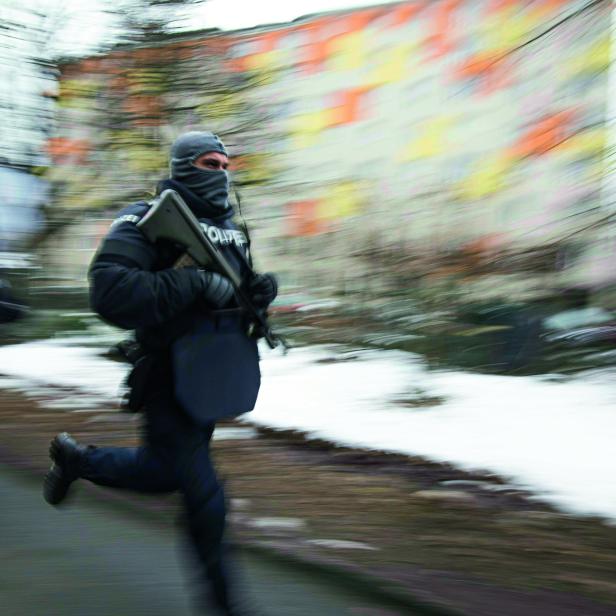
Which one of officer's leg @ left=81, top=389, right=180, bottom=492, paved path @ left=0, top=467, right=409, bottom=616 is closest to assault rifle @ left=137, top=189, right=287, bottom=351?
officer's leg @ left=81, top=389, right=180, bottom=492

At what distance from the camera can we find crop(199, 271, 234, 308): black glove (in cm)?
237

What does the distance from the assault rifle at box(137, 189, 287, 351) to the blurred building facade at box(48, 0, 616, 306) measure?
4028 millimetres

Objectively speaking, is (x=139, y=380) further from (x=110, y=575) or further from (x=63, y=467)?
(x=110, y=575)

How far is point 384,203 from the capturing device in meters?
7.66

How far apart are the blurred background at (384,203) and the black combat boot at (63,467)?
147 centimetres

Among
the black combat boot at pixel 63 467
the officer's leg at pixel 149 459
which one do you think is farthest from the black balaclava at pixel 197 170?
the black combat boot at pixel 63 467

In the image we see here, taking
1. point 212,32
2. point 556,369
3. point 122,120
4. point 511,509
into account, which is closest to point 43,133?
point 122,120

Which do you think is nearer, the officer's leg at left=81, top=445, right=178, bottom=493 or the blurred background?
the officer's leg at left=81, top=445, right=178, bottom=493

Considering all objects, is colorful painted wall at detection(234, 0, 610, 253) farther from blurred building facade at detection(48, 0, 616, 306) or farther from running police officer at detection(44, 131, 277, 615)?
running police officer at detection(44, 131, 277, 615)

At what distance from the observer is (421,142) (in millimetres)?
10078

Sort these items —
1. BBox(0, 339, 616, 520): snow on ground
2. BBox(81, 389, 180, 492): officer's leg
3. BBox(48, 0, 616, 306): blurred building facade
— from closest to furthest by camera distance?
1. BBox(81, 389, 180, 492): officer's leg
2. BBox(0, 339, 616, 520): snow on ground
3. BBox(48, 0, 616, 306): blurred building facade

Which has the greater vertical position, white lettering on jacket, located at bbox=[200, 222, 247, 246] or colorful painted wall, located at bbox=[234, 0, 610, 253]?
colorful painted wall, located at bbox=[234, 0, 610, 253]

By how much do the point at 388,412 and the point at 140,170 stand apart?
505cm

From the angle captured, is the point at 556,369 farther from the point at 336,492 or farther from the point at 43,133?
the point at 43,133
